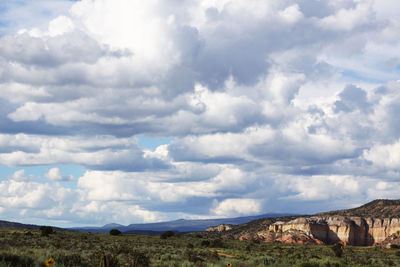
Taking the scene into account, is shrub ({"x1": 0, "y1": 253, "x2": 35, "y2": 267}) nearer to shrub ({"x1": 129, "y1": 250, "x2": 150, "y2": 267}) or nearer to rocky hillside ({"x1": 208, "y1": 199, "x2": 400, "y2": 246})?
shrub ({"x1": 129, "y1": 250, "x2": 150, "y2": 267})

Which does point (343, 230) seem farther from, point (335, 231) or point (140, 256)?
point (140, 256)

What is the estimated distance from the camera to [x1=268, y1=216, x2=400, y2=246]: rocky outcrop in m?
152

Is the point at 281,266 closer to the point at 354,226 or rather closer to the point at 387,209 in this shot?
the point at 354,226

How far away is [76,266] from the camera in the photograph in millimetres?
22594

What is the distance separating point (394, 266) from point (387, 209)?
482 feet

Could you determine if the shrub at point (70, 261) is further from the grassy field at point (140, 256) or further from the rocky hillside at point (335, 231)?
the rocky hillside at point (335, 231)

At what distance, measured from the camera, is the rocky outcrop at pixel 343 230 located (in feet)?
497

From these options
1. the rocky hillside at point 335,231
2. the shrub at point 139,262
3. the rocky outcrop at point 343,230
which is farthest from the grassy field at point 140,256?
the rocky outcrop at point 343,230

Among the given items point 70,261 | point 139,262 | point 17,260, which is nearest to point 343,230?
point 139,262

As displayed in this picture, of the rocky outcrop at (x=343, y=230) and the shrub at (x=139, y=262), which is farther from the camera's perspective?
the rocky outcrop at (x=343, y=230)

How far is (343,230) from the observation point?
154375 millimetres

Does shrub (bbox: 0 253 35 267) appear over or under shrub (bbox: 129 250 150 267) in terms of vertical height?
over

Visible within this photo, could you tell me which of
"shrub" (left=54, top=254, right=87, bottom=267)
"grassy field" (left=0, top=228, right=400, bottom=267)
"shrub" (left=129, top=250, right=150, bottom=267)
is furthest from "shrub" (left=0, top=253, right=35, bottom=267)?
"shrub" (left=129, top=250, right=150, bottom=267)

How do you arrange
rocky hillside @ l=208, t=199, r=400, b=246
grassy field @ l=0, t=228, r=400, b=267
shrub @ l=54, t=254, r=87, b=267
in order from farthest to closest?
1. rocky hillside @ l=208, t=199, r=400, b=246
2. grassy field @ l=0, t=228, r=400, b=267
3. shrub @ l=54, t=254, r=87, b=267
